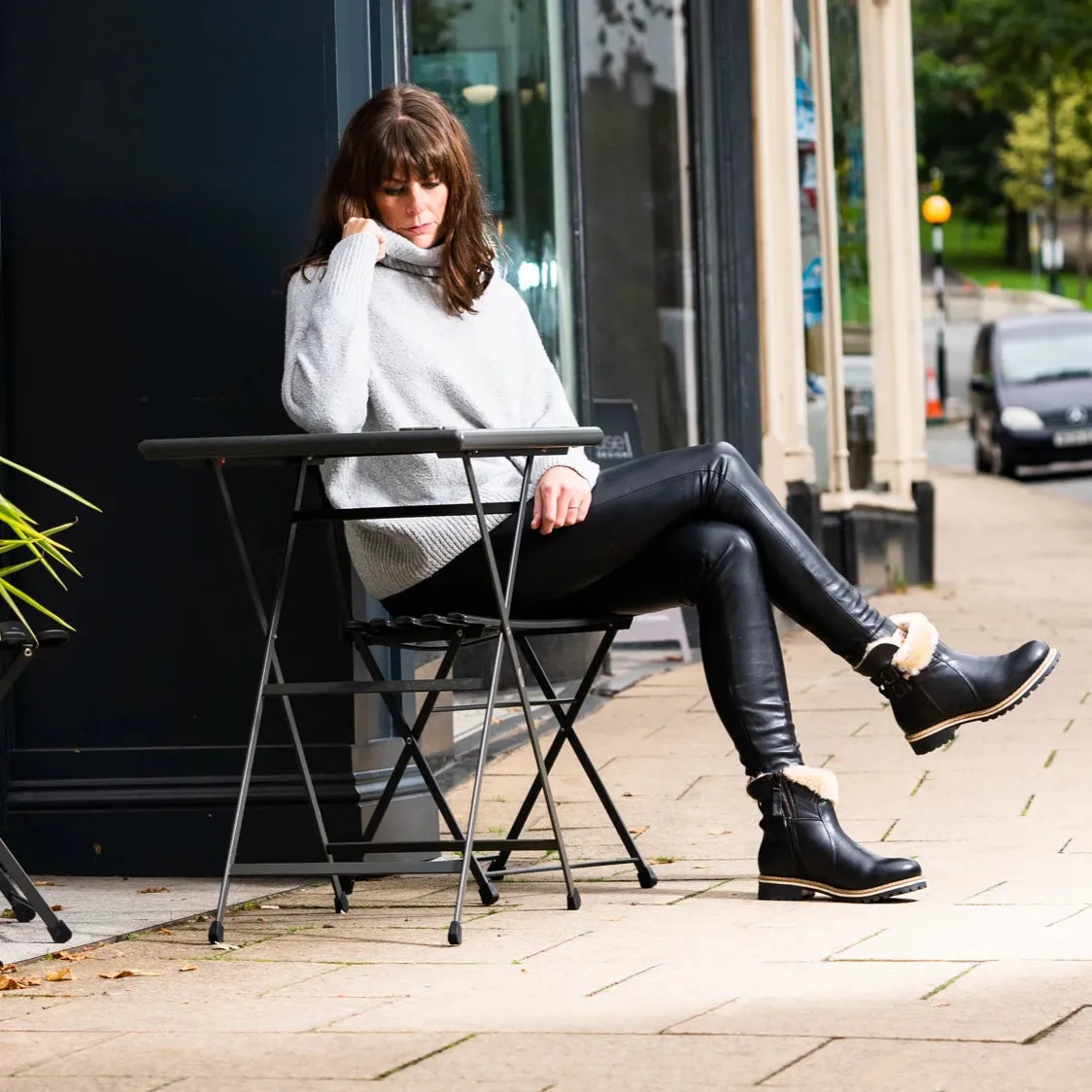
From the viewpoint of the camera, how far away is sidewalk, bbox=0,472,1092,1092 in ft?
9.26

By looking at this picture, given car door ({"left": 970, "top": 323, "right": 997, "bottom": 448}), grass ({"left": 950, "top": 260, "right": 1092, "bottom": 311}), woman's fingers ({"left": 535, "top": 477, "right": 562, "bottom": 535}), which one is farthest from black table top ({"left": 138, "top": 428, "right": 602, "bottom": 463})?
grass ({"left": 950, "top": 260, "right": 1092, "bottom": 311})

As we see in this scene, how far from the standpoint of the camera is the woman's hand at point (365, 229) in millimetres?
4199

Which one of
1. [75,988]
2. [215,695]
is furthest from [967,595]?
[75,988]

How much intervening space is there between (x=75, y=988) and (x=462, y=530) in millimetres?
1140

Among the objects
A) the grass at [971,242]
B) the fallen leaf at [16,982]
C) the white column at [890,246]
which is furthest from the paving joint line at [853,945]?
the grass at [971,242]

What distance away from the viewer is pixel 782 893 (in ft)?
13.3

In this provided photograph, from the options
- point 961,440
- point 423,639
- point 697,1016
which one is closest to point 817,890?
point 423,639

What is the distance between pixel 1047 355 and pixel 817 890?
19251 mm

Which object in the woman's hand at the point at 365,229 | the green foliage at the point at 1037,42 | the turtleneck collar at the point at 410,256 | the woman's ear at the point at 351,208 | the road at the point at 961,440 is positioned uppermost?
the green foliage at the point at 1037,42

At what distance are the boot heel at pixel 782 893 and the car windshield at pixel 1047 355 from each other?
18.9 metres

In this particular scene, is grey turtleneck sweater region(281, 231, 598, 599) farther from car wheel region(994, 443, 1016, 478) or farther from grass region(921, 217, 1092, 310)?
grass region(921, 217, 1092, 310)

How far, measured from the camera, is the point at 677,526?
4145 millimetres

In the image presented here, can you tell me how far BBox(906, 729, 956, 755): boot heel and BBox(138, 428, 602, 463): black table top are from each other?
86cm

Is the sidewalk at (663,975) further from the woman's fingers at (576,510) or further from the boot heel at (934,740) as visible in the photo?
the woman's fingers at (576,510)
